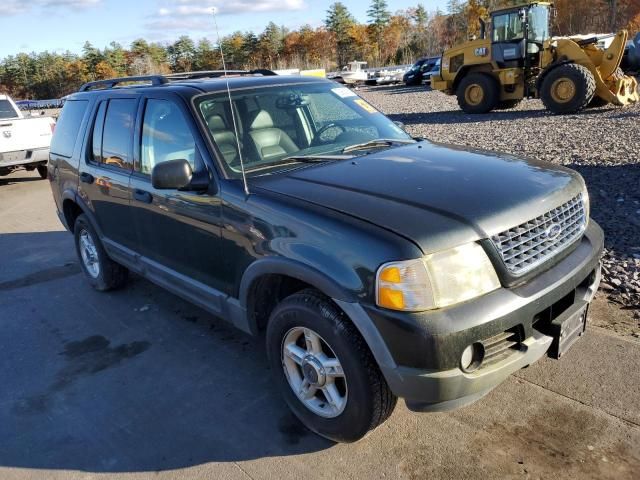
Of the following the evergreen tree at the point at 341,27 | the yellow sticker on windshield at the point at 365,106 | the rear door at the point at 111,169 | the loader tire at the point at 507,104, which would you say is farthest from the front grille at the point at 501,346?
the evergreen tree at the point at 341,27

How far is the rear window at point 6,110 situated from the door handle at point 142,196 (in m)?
9.75

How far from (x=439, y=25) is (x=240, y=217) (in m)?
81.6

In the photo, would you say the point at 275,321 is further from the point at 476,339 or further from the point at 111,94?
the point at 111,94

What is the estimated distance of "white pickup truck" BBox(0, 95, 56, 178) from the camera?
36.3 ft

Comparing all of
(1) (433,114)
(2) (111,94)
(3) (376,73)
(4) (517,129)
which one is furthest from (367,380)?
(3) (376,73)

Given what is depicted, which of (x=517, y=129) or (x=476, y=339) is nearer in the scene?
Result: (x=476, y=339)

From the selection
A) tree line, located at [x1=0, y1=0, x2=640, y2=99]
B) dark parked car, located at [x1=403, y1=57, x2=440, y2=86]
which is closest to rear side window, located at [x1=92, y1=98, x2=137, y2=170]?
dark parked car, located at [x1=403, y1=57, x2=440, y2=86]

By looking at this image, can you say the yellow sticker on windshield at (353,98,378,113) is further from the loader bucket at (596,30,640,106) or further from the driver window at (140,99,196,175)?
the loader bucket at (596,30,640,106)

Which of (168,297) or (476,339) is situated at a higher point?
(476,339)

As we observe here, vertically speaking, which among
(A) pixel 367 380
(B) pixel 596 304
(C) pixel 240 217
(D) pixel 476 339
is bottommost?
(B) pixel 596 304

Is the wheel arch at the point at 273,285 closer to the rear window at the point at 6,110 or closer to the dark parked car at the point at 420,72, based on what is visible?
the rear window at the point at 6,110

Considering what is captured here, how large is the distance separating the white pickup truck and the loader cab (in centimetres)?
1184

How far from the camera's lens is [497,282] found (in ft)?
8.27

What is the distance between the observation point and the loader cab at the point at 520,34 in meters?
14.9
